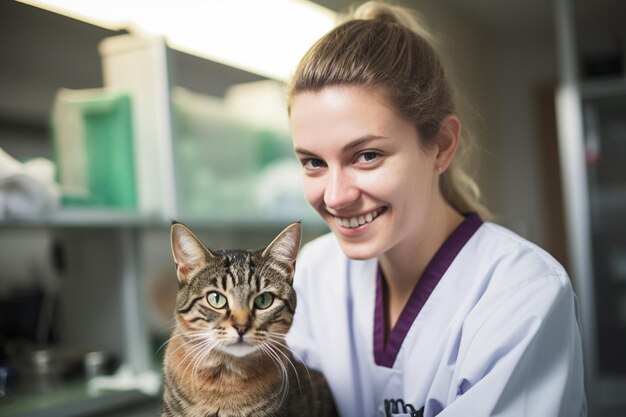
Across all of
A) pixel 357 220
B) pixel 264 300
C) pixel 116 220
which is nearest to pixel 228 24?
pixel 116 220

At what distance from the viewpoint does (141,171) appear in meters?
1.82

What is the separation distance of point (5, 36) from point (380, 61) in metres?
1.72

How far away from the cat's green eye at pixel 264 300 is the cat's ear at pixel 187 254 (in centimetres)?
9

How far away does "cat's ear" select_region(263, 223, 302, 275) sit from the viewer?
2.62 ft

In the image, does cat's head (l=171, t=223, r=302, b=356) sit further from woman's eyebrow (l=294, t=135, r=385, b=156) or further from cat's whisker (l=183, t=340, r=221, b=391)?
woman's eyebrow (l=294, t=135, r=385, b=156)

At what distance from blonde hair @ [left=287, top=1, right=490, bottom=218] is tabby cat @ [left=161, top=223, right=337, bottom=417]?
0.30 metres

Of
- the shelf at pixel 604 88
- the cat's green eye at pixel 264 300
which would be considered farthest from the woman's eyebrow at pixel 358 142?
the shelf at pixel 604 88

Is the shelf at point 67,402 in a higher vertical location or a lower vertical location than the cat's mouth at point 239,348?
lower

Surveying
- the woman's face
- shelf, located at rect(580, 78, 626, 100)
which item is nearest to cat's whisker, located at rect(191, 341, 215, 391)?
the woman's face

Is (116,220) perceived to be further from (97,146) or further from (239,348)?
(239,348)

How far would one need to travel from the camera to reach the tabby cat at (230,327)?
77cm

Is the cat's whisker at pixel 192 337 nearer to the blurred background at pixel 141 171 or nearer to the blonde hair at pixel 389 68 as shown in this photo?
the blonde hair at pixel 389 68

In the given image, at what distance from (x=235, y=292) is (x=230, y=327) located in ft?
0.16

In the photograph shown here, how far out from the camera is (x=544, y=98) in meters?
4.51
